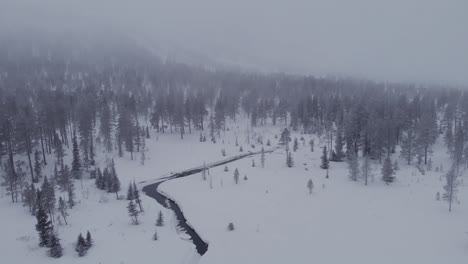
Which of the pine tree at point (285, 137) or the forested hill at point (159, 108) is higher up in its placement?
the forested hill at point (159, 108)

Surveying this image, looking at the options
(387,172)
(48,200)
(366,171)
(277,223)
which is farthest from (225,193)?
(387,172)

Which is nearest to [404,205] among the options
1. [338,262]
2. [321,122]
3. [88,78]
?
[338,262]

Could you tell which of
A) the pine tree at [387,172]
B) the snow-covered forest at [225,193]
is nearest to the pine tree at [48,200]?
the snow-covered forest at [225,193]

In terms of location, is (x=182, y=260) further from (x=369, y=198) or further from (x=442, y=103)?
(x=442, y=103)

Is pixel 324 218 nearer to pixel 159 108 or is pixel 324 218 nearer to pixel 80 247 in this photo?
pixel 80 247

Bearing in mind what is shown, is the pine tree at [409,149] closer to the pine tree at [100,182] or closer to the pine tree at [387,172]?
the pine tree at [387,172]

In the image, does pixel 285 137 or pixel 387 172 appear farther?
pixel 285 137
